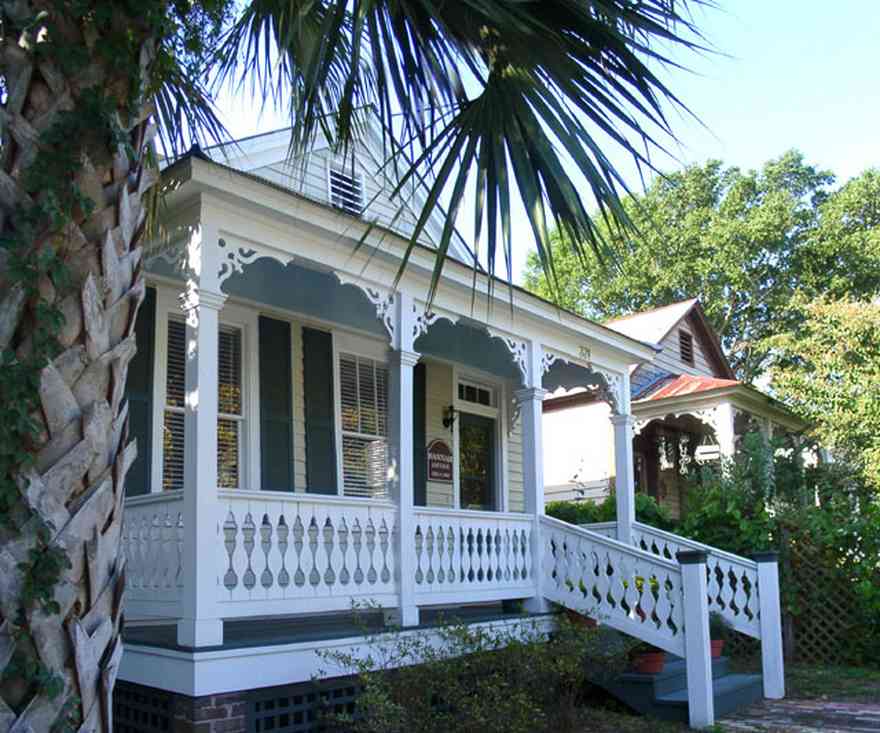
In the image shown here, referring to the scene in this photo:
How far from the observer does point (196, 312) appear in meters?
6.30

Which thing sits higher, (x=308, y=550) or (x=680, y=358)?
(x=680, y=358)

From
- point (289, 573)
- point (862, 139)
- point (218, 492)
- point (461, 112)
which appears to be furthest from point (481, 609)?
point (862, 139)

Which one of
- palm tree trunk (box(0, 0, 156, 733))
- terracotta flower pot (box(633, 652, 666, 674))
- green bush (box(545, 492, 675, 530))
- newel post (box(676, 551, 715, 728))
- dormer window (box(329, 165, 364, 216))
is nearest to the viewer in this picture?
palm tree trunk (box(0, 0, 156, 733))

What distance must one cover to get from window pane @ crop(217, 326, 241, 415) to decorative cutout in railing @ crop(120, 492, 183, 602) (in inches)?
82.3

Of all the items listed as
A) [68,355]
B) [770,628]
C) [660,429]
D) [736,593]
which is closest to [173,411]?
[68,355]

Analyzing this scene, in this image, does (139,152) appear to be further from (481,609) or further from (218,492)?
(481,609)

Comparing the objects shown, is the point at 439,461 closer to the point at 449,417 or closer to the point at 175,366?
the point at 449,417

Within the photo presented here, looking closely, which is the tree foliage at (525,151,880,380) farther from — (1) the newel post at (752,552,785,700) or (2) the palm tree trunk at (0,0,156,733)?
(2) the palm tree trunk at (0,0,156,733)

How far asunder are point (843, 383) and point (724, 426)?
96.3 inches

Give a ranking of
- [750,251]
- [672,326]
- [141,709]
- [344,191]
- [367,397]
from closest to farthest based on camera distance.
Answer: [141,709]
[367,397]
[344,191]
[672,326]
[750,251]

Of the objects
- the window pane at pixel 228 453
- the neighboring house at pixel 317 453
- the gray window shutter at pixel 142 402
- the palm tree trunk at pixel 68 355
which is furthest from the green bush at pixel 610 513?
the palm tree trunk at pixel 68 355

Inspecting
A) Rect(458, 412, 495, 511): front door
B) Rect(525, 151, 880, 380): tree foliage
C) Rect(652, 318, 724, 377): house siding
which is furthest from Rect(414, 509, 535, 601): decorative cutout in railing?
Rect(525, 151, 880, 380): tree foliage

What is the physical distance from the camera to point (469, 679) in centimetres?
681

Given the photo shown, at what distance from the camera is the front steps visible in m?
7.79
